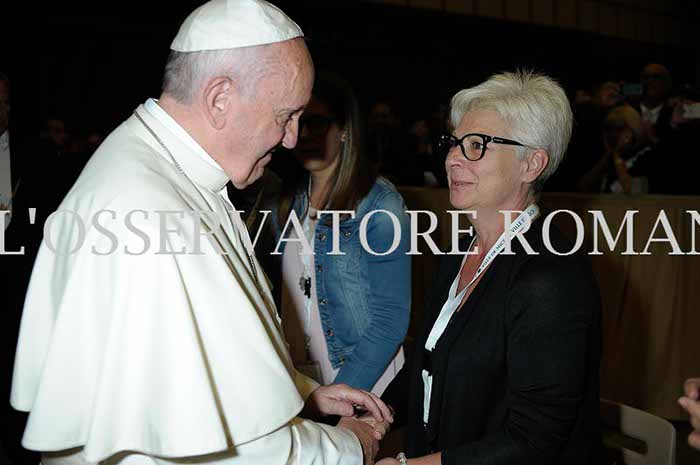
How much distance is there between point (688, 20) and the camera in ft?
41.5

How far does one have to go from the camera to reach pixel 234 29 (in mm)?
1474

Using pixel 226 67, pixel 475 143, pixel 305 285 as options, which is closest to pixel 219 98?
pixel 226 67

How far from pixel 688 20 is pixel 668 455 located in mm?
12699

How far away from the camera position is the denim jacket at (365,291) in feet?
7.70

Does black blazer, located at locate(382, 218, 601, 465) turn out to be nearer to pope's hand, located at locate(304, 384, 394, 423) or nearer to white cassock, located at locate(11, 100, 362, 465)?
pope's hand, located at locate(304, 384, 394, 423)

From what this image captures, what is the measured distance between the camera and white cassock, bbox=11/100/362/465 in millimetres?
1239

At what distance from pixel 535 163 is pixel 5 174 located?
2.21 meters

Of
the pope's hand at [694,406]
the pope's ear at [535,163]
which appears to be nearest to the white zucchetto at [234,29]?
the pope's ear at [535,163]

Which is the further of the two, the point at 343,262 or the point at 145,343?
the point at 343,262

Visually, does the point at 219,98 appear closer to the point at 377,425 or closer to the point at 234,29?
the point at 234,29

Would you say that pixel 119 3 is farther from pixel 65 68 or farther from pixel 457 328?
pixel 457 328

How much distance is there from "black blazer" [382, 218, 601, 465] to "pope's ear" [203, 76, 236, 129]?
0.81 metres

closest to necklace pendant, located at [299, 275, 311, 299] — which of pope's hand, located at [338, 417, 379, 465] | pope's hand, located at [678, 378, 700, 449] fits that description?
pope's hand, located at [338, 417, 379, 465]

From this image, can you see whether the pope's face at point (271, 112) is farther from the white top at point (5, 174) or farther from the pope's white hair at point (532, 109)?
the white top at point (5, 174)
